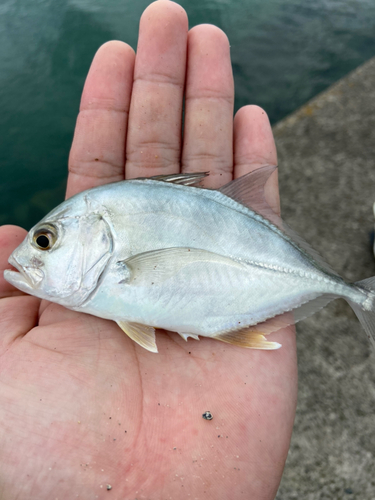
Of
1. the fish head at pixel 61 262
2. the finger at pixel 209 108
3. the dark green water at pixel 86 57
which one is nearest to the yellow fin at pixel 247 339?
the fish head at pixel 61 262

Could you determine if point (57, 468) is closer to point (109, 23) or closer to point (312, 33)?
point (109, 23)

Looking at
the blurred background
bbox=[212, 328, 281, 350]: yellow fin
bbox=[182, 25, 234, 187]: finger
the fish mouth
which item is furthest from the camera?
the blurred background

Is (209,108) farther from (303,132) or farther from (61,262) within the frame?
(303,132)

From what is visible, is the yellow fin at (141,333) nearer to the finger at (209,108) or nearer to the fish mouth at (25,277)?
the fish mouth at (25,277)

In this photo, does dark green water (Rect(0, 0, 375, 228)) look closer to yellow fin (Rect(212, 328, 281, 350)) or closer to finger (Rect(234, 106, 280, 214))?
finger (Rect(234, 106, 280, 214))

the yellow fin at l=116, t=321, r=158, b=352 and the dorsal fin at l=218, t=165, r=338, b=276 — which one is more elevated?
the dorsal fin at l=218, t=165, r=338, b=276

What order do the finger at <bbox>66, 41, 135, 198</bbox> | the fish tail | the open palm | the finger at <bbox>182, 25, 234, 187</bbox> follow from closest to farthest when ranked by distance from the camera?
the open palm, the fish tail, the finger at <bbox>66, 41, 135, 198</bbox>, the finger at <bbox>182, 25, 234, 187</bbox>

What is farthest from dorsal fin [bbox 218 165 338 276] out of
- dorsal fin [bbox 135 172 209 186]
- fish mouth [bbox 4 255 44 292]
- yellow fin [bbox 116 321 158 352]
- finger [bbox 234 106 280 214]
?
fish mouth [bbox 4 255 44 292]
